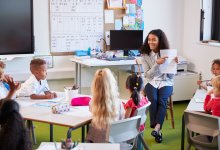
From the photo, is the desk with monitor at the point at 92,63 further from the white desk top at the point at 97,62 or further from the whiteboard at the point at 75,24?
the whiteboard at the point at 75,24

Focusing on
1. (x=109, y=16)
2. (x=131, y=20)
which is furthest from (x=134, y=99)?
(x=131, y=20)

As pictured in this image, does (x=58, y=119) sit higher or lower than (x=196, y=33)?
lower

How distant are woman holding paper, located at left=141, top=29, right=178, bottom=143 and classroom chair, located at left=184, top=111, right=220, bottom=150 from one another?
1.17 m

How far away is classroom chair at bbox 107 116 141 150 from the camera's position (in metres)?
2.81

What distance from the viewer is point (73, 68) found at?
231 inches

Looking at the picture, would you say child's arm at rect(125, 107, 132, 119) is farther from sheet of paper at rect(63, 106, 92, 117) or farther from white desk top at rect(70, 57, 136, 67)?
white desk top at rect(70, 57, 136, 67)

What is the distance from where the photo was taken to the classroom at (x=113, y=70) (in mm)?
3004

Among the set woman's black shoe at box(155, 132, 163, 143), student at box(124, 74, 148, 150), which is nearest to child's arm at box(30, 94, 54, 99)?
student at box(124, 74, 148, 150)

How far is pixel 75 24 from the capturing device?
577cm

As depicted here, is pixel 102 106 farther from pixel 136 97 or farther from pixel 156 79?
pixel 156 79

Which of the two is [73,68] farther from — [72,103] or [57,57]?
[72,103]

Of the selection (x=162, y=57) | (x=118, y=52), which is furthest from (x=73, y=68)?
(x=162, y=57)

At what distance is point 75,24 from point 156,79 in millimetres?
1824

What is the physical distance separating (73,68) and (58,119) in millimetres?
2925
